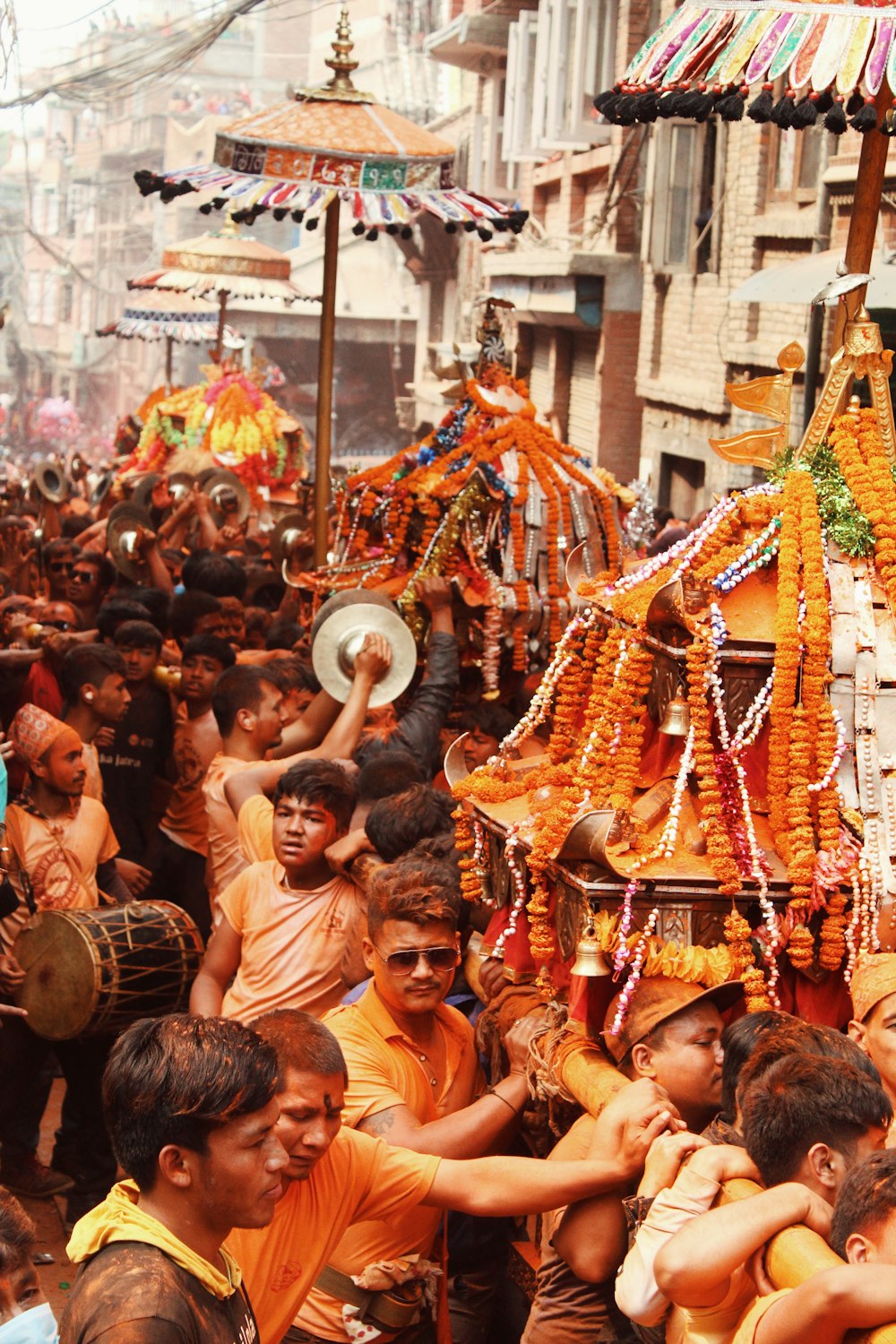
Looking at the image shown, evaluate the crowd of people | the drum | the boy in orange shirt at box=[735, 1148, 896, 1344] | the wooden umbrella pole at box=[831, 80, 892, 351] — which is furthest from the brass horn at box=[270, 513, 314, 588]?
the boy in orange shirt at box=[735, 1148, 896, 1344]

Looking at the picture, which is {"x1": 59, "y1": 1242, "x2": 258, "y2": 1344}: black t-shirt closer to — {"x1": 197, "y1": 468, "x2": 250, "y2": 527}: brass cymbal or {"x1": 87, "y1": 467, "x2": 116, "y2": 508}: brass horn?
{"x1": 197, "y1": 468, "x2": 250, "y2": 527}: brass cymbal

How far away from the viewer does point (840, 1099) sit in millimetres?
2811

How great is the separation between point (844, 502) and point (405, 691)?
325cm

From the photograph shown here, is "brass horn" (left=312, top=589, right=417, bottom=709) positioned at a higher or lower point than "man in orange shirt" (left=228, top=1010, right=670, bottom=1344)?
higher

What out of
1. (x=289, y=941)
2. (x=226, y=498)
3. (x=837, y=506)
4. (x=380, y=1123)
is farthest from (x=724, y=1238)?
(x=226, y=498)

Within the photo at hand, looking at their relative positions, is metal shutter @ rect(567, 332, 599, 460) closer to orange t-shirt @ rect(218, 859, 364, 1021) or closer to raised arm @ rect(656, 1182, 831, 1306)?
orange t-shirt @ rect(218, 859, 364, 1021)

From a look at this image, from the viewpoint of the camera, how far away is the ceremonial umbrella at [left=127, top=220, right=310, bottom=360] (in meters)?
15.2

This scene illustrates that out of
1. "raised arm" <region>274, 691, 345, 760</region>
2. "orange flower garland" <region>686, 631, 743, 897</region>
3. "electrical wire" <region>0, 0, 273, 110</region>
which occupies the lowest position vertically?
"raised arm" <region>274, 691, 345, 760</region>

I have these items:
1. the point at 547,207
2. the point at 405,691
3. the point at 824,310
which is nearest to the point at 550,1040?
the point at 405,691

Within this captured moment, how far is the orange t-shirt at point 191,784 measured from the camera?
22.1ft

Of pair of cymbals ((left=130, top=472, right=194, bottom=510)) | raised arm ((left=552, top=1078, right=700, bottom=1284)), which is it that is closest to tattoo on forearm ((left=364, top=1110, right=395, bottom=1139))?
raised arm ((left=552, top=1078, right=700, bottom=1284))

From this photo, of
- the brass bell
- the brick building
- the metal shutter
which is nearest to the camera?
the brass bell

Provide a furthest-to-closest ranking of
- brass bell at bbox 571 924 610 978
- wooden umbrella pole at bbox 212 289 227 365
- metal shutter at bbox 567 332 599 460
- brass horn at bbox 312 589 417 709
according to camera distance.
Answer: metal shutter at bbox 567 332 599 460
wooden umbrella pole at bbox 212 289 227 365
brass horn at bbox 312 589 417 709
brass bell at bbox 571 924 610 978

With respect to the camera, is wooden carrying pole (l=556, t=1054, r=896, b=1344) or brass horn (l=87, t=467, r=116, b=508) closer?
wooden carrying pole (l=556, t=1054, r=896, b=1344)
